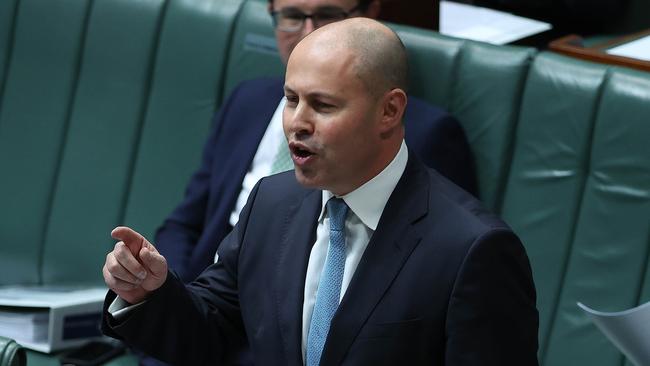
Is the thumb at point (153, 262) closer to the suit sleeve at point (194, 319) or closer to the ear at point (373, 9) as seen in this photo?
the suit sleeve at point (194, 319)

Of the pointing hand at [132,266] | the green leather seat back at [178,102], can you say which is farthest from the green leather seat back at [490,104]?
the pointing hand at [132,266]

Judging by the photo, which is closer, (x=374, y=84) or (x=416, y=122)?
(x=374, y=84)

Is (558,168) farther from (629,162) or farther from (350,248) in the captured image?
(350,248)

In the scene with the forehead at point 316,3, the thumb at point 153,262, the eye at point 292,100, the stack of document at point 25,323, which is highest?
the eye at point 292,100

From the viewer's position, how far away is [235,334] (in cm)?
179

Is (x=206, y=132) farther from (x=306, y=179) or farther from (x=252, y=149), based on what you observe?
(x=306, y=179)

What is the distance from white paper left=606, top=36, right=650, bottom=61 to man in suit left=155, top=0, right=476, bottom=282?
1.37 ft

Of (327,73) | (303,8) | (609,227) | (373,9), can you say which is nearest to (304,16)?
(303,8)

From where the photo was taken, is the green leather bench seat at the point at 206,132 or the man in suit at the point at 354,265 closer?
the man in suit at the point at 354,265

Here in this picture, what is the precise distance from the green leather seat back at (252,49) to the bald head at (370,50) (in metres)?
1.00

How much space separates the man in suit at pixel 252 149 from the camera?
2.31 m

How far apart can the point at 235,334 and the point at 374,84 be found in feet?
1.49

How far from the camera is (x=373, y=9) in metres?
2.49

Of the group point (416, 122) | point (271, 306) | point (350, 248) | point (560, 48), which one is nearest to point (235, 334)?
point (271, 306)
